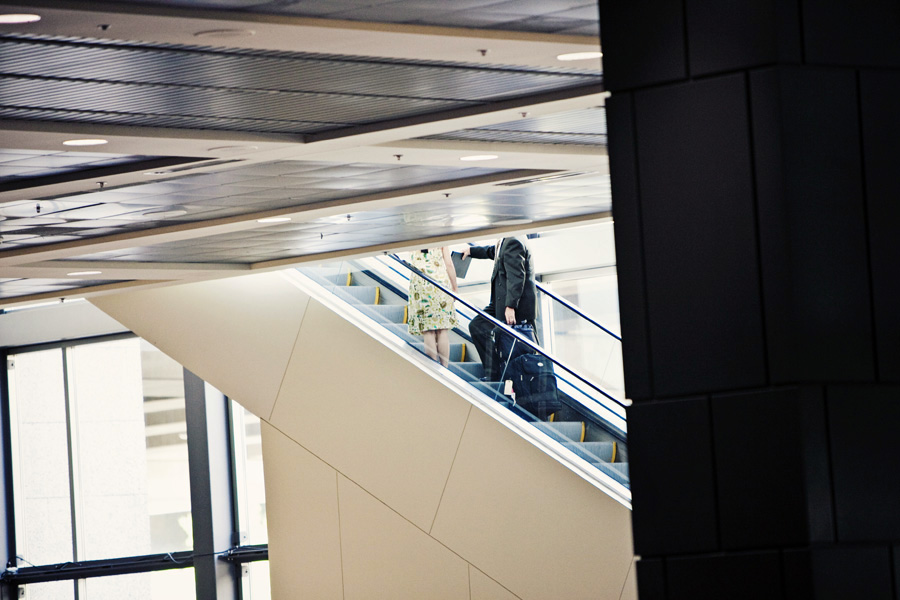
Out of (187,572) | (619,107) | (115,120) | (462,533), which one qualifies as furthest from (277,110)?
(187,572)

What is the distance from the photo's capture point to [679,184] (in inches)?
178

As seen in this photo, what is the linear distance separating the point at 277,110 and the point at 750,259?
519 centimetres

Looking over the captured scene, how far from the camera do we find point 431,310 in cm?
1747

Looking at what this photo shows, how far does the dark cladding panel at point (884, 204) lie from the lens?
443cm

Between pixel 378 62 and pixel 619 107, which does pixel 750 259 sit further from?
pixel 378 62

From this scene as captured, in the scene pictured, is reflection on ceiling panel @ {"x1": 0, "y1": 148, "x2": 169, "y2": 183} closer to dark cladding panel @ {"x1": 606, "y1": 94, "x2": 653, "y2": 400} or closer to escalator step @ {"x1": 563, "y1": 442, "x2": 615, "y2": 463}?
dark cladding panel @ {"x1": 606, "y1": 94, "x2": 653, "y2": 400}

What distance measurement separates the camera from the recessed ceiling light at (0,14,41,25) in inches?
230

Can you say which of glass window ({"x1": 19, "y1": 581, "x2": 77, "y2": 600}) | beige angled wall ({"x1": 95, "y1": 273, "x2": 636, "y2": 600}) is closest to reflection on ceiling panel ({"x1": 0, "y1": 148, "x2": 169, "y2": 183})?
beige angled wall ({"x1": 95, "y1": 273, "x2": 636, "y2": 600})

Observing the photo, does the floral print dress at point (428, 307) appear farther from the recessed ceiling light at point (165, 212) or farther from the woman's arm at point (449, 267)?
the recessed ceiling light at point (165, 212)

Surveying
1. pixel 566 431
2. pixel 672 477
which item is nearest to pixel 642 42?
pixel 672 477

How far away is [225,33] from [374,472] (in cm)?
1266

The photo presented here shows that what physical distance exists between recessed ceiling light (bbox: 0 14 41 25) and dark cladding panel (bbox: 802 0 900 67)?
12.1 ft

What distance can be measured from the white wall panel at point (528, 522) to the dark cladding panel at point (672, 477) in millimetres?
11607

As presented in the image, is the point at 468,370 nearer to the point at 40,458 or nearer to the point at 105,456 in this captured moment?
the point at 105,456
